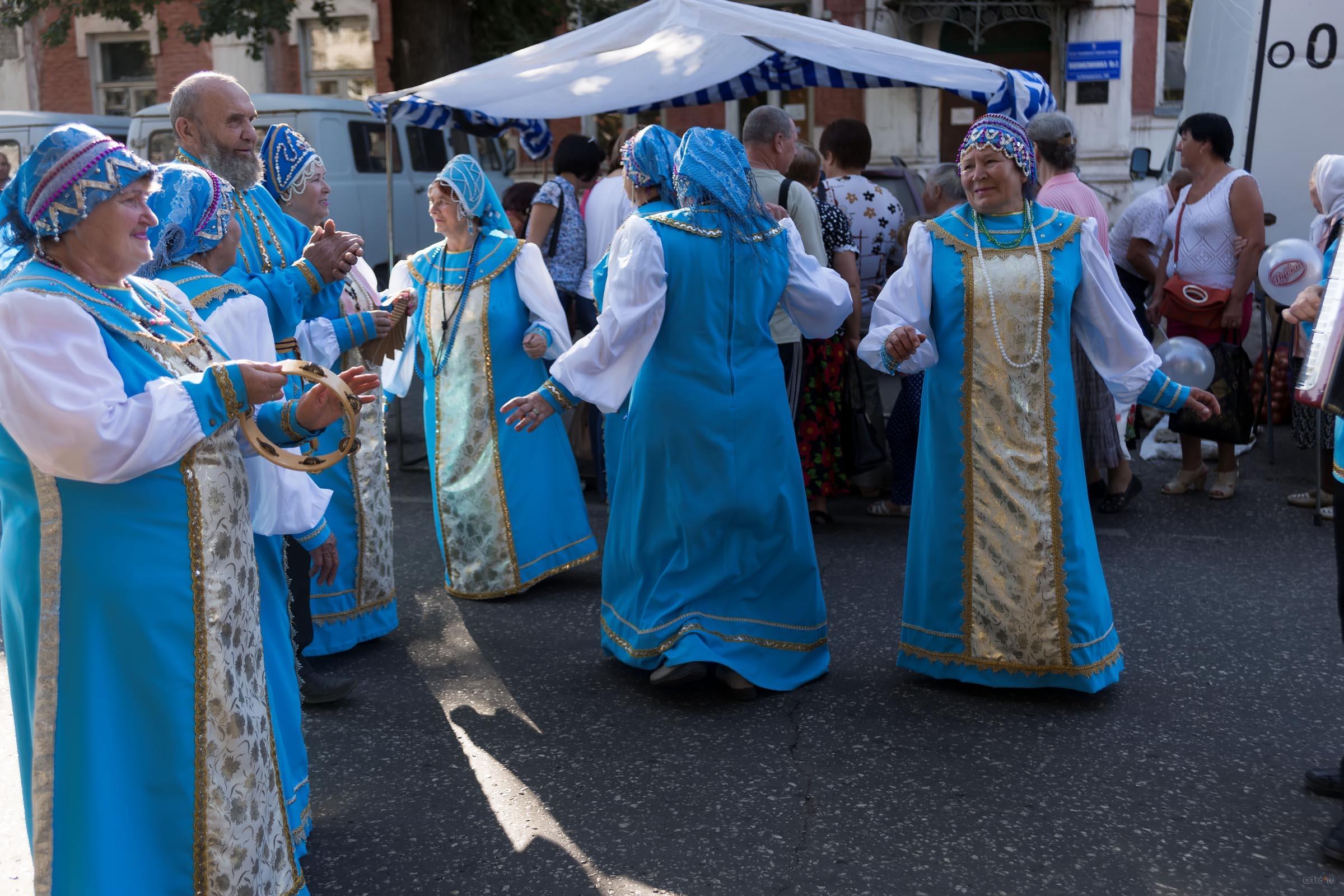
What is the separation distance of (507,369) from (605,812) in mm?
2533

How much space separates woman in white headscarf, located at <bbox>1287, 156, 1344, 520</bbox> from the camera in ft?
16.5

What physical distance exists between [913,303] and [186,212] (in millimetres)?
2176

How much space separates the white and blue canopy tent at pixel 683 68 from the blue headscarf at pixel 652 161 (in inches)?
115

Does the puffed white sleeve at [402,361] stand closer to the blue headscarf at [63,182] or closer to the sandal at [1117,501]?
the blue headscarf at [63,182]

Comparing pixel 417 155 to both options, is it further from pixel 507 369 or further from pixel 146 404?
pixel 146 404

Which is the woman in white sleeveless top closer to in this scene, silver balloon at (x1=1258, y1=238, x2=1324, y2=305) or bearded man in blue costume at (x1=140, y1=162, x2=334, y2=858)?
silver balloon at (x1=1258, y1=238, x2=1324, y2=305)

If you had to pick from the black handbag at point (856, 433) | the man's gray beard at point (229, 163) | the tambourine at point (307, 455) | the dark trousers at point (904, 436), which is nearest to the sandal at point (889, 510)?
the dark trousers at point (904, 436)

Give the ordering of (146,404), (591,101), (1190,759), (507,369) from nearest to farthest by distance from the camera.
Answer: (146,404) → (1190,759) → (507,369) → (591,101)

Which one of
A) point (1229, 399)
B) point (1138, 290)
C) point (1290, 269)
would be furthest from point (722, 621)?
point (1138, 290)

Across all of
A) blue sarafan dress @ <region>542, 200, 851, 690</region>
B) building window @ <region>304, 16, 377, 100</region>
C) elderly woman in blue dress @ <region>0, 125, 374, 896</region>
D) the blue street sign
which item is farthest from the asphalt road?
building window @ <region>304, 16, 377, 100</region>

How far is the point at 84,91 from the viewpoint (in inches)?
831

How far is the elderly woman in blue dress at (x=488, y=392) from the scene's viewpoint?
5.54 metres

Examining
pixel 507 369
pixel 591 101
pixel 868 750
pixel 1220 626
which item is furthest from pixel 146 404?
pixel 591 101

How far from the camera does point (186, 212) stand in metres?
3.19
